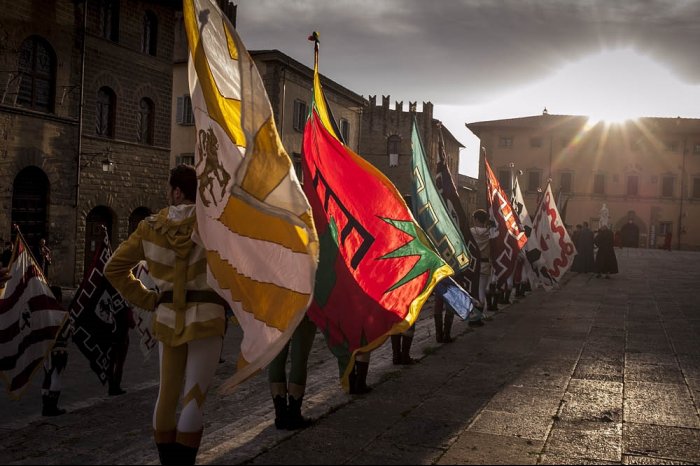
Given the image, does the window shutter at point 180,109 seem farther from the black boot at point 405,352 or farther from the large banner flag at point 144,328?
the black boot at point 405,352

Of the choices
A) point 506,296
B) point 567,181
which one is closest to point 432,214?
point 506,296

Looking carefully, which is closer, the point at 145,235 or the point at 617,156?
the point at 145,235

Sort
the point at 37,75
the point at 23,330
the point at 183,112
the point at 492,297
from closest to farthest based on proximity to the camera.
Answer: the point at 23,330, the point at 492,297, the point at 37,75, the point at 183,112

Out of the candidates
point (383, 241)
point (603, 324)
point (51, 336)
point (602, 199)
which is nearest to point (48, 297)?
point (51, 336)

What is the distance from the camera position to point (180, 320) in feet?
11.1

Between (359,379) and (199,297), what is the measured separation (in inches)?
103

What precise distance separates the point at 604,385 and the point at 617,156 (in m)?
55.3

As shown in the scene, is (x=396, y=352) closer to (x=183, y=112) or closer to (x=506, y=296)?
(x=506, y=296)

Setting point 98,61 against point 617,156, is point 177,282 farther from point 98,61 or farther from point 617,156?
point 617,156

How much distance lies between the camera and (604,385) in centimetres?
626

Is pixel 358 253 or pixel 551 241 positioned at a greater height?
pixel 358 253

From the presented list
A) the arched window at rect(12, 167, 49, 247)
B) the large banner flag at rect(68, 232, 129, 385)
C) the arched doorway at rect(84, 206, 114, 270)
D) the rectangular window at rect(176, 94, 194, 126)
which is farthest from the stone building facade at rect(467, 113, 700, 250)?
the large banner flag at rect(68, 232, 129, 385)

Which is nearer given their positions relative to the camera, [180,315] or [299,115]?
[180,315]

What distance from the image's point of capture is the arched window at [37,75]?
17078 millimetres
